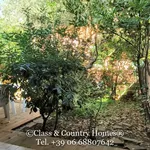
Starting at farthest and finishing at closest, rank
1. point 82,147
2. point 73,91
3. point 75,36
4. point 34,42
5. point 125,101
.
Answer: point 125,101 → point 75,36 → point 34,42 → point 73,91 → point 82,147

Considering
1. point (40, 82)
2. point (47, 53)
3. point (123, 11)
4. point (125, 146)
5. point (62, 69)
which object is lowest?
point (125, 146)

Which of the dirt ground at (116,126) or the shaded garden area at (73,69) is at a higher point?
the shaded garden area at (73,69)

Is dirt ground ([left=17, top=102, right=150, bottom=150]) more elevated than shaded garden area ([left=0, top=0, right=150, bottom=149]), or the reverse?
shaded garden area ([left=0, top=0, right=150, bottom=149])

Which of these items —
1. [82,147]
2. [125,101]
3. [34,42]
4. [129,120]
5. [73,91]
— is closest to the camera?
[82,147]

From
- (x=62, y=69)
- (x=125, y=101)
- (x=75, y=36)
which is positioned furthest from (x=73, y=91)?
(x=125, y=101)

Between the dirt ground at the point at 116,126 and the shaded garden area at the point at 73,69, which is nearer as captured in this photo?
the shaded garden area at the point at 73,69

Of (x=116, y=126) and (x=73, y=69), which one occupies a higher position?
(x=73, y=69)

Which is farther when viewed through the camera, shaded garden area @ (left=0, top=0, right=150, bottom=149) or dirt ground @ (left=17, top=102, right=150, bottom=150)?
dirt ground @ (left=17, top=102, right=150, bottom=150)

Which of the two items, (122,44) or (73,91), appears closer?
(73,91)

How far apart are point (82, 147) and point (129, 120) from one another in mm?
1460

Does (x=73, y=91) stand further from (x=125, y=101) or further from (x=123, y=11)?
(x=125, y=101)

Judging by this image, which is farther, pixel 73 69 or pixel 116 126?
pixel 116 126

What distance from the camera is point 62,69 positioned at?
103 inches

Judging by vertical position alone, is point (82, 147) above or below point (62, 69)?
below
